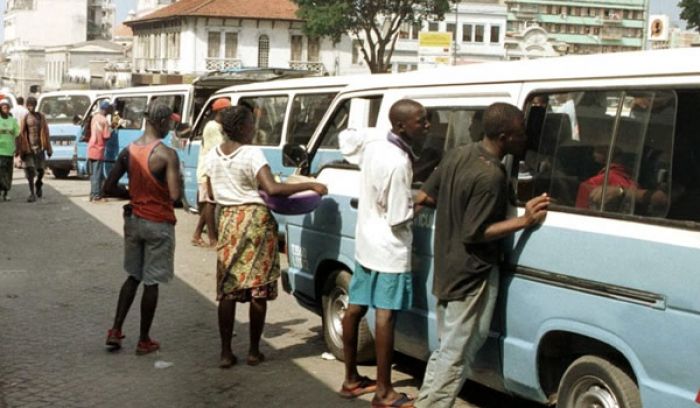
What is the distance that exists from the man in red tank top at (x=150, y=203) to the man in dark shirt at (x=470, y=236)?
2439 mm

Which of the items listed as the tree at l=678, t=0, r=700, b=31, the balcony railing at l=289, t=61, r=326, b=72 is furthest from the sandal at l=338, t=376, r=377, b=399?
the tree at l=678, t=0, r=700, b=31

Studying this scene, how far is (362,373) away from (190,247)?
6.30 metres

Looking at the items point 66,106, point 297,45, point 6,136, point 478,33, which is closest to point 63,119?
point 66,106

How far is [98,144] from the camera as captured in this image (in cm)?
1825

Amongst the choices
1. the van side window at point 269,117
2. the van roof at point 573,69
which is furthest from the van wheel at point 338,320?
the van side window at point 269,117

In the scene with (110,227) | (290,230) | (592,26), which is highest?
(592,26)

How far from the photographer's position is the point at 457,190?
5.38 metres

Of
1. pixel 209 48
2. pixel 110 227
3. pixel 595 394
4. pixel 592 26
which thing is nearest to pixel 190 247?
pixel 110 227

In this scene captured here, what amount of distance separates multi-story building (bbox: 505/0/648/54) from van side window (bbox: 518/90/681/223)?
120979 mm

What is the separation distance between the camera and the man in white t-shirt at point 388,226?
592 cm

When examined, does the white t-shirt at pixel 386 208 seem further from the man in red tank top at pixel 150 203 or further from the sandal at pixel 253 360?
the man in red tank top at pixel 150 203

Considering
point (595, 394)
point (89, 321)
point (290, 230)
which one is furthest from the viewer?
point (89, 321)

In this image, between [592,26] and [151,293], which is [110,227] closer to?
[151,293]

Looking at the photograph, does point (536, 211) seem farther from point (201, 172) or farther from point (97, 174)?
point (97, 174)
